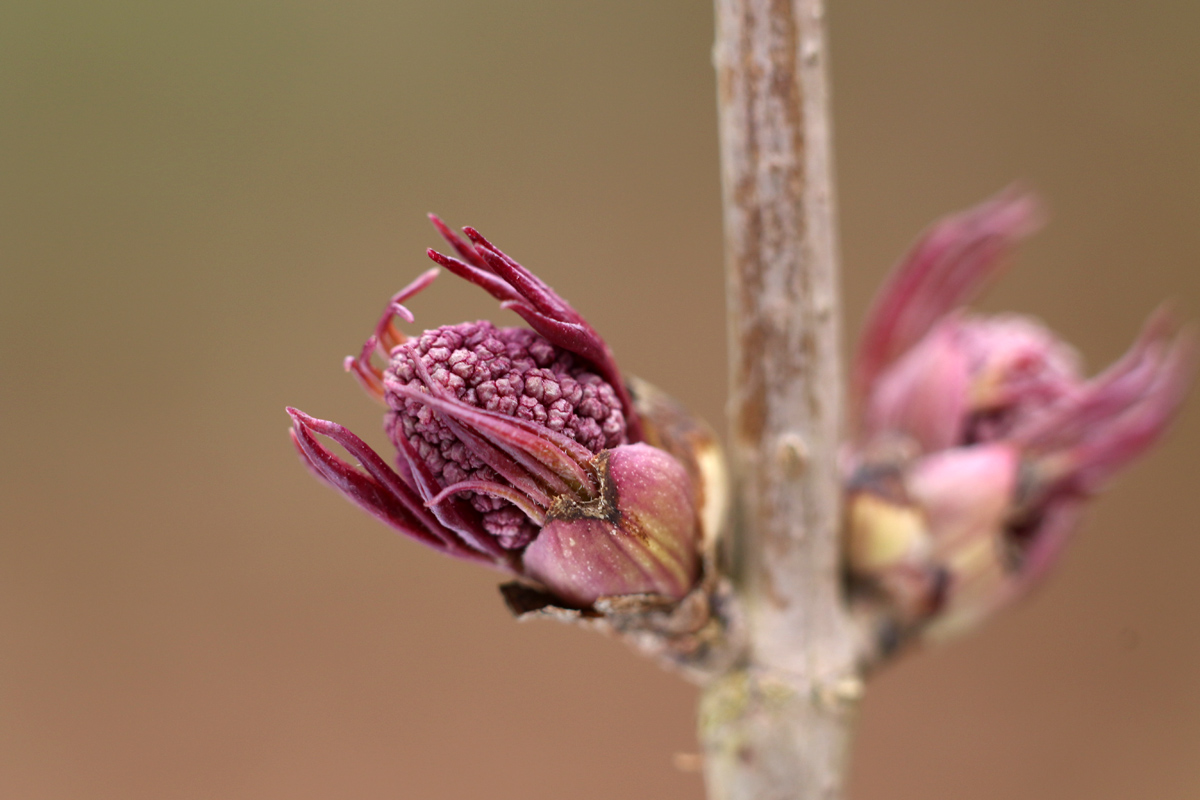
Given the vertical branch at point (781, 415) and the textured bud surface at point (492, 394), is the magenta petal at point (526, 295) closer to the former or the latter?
the textured bud surface at point (492, 394)

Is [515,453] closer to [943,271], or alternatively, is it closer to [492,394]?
[492,394]

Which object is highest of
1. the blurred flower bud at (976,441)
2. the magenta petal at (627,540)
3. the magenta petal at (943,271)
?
the magenta petal at (943,271)

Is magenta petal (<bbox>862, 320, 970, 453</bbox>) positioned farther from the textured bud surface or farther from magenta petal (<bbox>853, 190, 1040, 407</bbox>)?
the textured bud surface

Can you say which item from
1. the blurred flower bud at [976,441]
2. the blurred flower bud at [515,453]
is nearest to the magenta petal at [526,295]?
the blurred flower bud at [515,453]

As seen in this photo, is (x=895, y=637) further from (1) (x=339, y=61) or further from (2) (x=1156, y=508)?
(1) (x=339, y=61)

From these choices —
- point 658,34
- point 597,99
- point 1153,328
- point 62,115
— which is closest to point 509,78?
point 597,99

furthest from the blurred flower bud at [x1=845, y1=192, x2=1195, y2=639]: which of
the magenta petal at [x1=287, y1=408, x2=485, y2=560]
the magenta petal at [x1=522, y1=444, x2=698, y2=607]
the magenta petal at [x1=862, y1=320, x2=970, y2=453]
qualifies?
the magenta petal at [x1=287, y1=408, x2=485, y2=560]

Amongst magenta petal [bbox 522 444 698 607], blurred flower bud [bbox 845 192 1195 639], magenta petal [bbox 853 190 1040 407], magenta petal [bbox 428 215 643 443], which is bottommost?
magenta petal [bbox 522 444 698 607]
